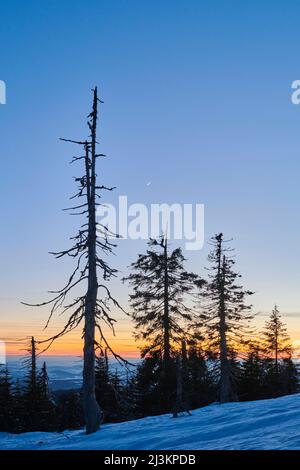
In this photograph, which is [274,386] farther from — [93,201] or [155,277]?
[93,201]

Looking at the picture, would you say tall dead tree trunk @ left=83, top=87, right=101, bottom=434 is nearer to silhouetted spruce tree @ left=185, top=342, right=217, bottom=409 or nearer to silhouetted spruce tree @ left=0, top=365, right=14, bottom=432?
silhouetted spruce tree @ left=185, top=342, right=217, bottom=409

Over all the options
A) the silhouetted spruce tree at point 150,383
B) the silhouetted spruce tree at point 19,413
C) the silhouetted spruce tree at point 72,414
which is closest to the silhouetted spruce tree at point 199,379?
the silhouetted spruce tree at point 150,383

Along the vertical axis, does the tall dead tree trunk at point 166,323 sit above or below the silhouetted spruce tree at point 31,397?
above

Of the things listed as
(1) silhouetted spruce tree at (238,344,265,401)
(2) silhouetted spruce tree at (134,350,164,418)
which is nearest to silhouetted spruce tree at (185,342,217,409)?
(2) silhouetted spruce tree at (134,350,164,418)

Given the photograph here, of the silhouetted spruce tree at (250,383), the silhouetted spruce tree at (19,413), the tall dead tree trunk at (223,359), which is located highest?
the tall dead tree trunk at (223,359)

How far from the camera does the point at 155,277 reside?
29875mm

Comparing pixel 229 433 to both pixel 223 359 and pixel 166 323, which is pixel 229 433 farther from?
pixel 223 359

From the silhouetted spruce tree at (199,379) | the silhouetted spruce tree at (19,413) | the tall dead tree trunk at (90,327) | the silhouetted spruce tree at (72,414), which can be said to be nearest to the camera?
the tall dead tree trunk at (90,327)

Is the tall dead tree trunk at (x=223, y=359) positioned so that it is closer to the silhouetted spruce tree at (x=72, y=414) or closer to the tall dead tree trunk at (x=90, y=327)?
the silhouetted spruce tree at (x=72, y=414)
